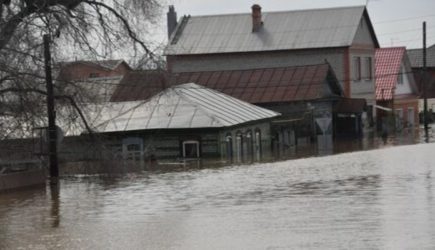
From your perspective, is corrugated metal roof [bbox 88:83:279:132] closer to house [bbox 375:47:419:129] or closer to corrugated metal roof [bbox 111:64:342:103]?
corrugated metal roof [bbox 111:64:342:103]

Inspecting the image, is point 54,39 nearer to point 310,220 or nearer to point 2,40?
point 2,40

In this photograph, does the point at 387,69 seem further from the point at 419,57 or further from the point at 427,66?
the point at 427,66

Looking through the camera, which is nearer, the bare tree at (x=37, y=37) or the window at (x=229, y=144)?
the bare tree at (x=37, y=37)

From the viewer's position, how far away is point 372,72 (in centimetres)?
7394

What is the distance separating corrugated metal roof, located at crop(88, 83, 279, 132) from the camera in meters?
48.4

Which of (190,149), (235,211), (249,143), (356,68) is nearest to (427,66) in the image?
(356,68)

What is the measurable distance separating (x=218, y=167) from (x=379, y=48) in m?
43.3

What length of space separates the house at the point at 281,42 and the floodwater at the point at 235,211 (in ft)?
111

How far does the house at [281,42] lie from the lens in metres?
68.3

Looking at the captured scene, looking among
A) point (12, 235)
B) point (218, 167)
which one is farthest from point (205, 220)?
point (218, 167)

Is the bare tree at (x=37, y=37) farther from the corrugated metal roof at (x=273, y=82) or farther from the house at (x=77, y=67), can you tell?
the corrugated metal roof at (x=273, y=82)

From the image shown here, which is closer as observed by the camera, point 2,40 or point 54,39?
point 2,40

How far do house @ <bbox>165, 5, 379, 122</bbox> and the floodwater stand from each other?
33981 mm

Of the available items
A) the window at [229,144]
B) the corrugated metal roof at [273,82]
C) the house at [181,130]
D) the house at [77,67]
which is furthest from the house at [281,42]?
the house at [77,67]
